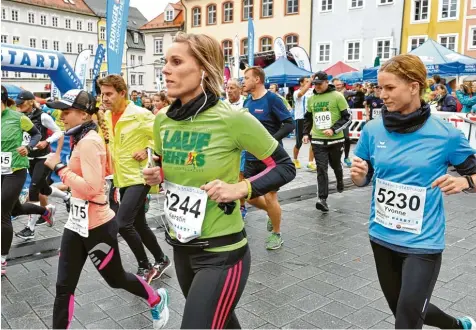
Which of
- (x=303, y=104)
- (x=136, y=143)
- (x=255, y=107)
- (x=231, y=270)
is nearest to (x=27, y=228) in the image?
(x=136, y=143)

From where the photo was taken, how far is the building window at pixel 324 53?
37219 millimetres

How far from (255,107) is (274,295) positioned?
2.57 meters

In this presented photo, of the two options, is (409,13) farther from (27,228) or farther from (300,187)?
(27,228)

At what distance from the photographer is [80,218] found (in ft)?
10.6

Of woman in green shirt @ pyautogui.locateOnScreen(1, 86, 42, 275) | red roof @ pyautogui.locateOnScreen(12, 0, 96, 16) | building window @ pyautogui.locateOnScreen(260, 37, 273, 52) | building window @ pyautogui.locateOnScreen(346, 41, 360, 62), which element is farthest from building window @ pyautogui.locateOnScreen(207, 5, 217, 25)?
woman in green shirt @ pyautogui.locateOnScreen(1, 86, 42, 275)

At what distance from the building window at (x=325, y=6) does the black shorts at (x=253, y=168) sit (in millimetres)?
33929

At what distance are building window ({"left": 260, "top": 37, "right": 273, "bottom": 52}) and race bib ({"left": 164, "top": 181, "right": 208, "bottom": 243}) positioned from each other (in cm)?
3959

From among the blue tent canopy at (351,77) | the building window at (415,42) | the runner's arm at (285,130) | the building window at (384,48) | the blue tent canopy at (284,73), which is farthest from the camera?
the building window at (384,48)

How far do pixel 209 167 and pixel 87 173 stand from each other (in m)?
1.19

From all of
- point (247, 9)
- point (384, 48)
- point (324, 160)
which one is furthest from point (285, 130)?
point (247, 9)

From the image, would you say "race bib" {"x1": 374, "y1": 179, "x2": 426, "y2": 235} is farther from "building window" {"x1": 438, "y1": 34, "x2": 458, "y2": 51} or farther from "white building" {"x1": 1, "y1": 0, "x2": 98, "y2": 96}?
"white building" {"x1": 1, "y1": 0, "x2": 98, "y2": 96}

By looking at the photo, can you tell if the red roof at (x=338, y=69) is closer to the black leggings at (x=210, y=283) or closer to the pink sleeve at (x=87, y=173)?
the pink sleeve at (x=87, y=173)

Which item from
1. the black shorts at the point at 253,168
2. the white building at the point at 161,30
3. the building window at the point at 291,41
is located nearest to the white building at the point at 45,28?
the white building at the point at 161,30

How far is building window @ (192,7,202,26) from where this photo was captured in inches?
1775
